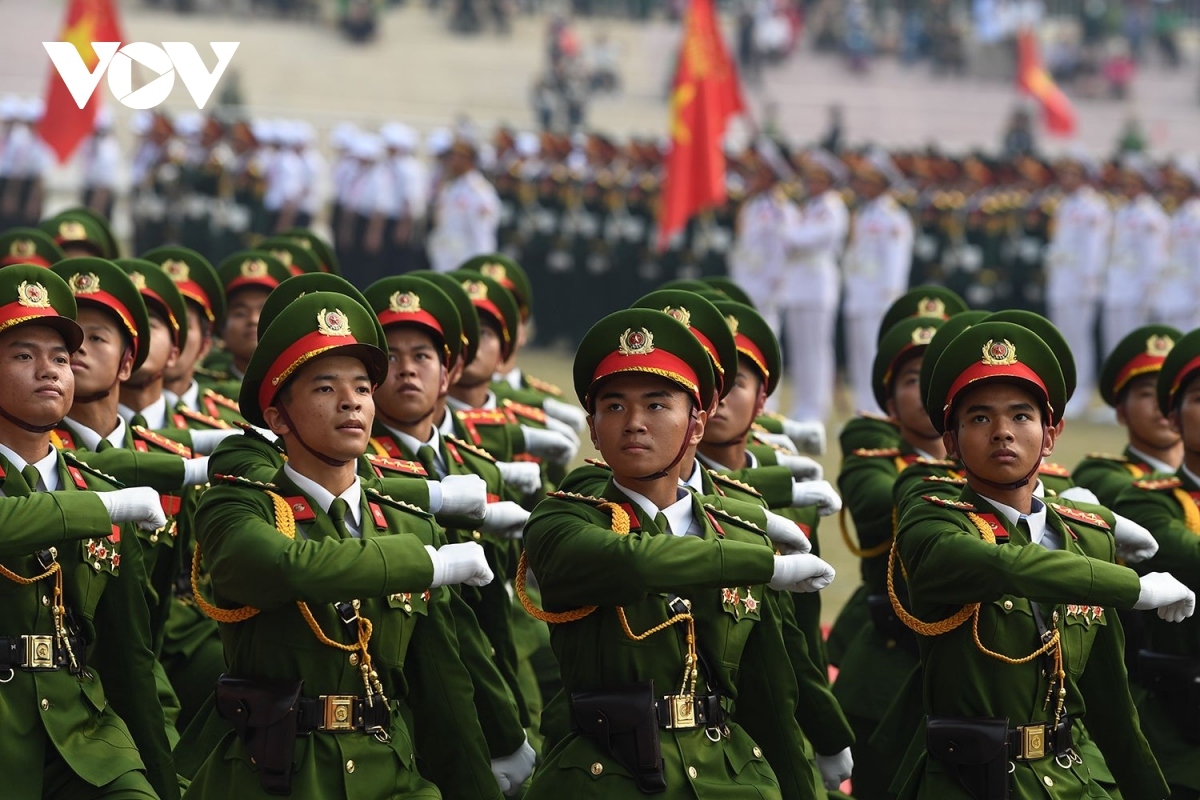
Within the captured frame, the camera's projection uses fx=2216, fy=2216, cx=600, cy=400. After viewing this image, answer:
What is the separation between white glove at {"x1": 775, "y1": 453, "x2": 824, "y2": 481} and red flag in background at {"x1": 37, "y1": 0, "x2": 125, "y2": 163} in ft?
34.4

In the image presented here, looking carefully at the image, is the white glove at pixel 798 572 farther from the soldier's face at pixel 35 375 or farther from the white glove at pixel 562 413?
the white glove at pixel 562 413

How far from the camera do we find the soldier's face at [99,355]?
6375 millimetres

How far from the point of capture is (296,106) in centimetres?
3659

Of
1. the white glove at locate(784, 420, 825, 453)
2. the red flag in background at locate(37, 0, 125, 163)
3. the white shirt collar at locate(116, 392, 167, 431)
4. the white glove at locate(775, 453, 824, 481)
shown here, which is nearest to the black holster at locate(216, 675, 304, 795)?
the white shirt collar at locate(116, 392, 167, 431)

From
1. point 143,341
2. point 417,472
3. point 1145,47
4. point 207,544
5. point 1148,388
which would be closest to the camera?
point 207,544

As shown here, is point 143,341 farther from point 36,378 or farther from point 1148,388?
point 1148,388

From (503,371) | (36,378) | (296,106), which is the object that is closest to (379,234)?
(296,106)

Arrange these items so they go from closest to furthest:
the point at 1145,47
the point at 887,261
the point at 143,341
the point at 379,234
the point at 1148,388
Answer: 1. the point at 143,341
2. the point at 1148,388
3. the point at 887,261
4. the point at 379,234
5. the point at 1145,47

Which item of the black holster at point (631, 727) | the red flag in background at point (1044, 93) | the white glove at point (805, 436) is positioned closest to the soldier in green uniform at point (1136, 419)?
the white glove at point (805, 436)

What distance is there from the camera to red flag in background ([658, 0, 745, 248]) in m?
19.0

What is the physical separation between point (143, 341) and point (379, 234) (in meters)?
19.3

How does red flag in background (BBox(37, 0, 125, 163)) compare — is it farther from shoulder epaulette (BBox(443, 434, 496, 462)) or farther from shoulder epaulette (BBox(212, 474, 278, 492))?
shoulder epaulette (BBox(212, 474, 278, 492))

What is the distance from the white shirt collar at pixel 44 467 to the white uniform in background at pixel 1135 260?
17.0m

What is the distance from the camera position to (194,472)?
6.18m
